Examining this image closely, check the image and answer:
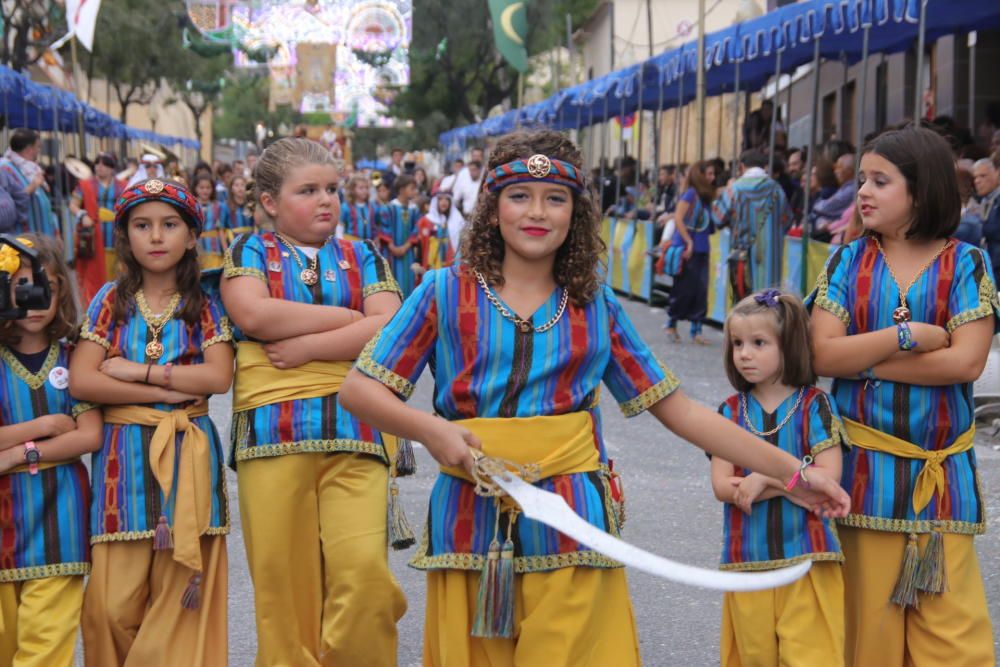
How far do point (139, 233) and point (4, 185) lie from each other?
31.7 ft

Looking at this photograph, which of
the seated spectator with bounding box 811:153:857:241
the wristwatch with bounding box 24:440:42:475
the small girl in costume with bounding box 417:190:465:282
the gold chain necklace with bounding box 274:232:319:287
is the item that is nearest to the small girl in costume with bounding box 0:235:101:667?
the wristwatch with bounding box 24:440:42:475

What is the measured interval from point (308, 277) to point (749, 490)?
1442mm

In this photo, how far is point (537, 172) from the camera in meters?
3.35

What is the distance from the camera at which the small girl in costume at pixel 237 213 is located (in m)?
15.2

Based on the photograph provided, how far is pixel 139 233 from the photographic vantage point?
427cm

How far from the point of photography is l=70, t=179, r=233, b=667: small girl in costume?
4141 mm

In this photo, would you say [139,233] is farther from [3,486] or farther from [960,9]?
[960,9]

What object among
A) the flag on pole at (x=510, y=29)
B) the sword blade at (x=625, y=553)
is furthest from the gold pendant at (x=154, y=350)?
the flag on pole at (x=510, y=29)

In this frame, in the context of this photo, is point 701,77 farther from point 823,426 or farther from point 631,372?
point 631,372

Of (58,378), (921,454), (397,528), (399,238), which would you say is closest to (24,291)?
(58,378)

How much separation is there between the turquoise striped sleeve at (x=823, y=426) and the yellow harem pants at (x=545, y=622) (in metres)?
0.84

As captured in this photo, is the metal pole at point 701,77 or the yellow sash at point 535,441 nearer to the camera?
the yellow sash at point 535,441

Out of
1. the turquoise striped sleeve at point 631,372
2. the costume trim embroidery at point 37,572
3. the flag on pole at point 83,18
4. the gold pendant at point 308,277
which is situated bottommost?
the costume trim embroidery at point 37,572

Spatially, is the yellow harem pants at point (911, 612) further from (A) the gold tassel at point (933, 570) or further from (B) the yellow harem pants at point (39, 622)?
(B) the yellow harem pants at point (39, 622)
